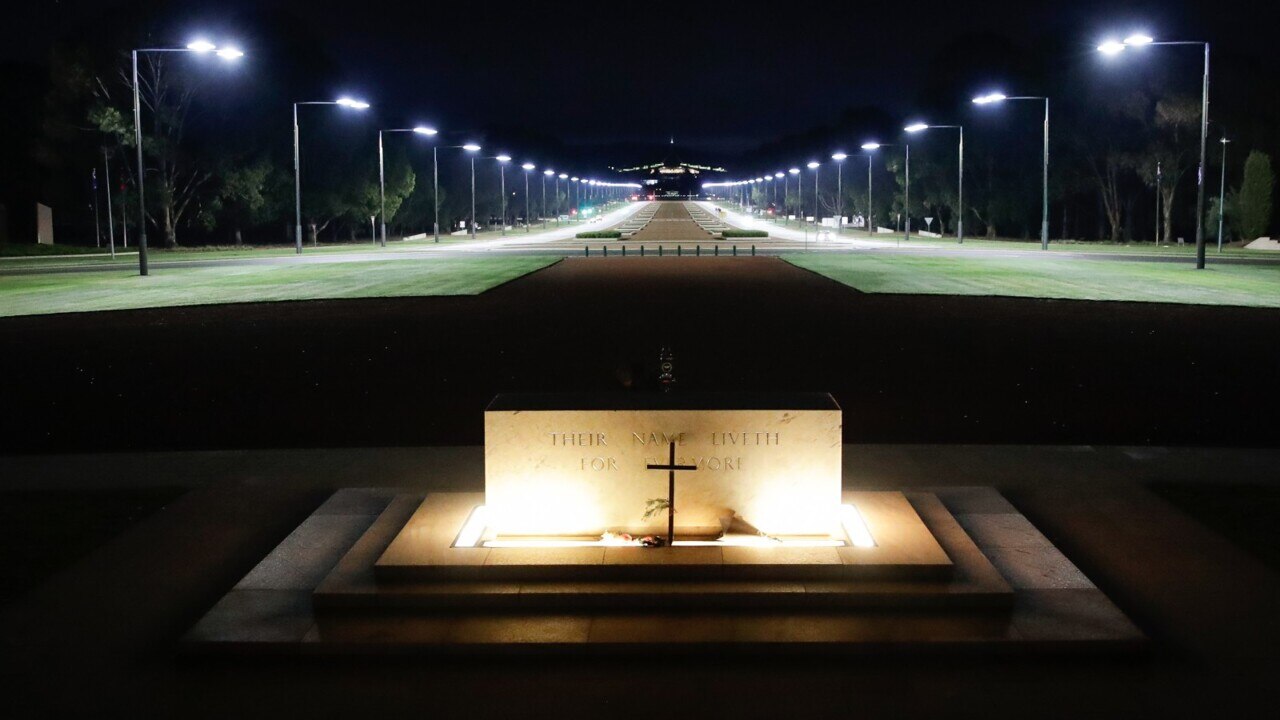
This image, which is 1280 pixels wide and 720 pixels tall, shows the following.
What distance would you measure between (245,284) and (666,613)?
119 feet

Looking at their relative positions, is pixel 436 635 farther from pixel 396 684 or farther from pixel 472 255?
pixel 472 255

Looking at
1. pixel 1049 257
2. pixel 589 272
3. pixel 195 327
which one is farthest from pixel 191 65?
pixel 195 327

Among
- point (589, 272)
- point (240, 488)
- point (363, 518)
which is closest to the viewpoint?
point (363, 518)

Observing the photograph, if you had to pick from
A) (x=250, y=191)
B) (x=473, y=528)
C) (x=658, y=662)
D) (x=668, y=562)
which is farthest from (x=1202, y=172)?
(x=250, y=191)

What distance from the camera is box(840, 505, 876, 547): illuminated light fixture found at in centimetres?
822

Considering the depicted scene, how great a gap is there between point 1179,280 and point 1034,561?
36.6m

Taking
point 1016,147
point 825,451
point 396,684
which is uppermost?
point 1016,147

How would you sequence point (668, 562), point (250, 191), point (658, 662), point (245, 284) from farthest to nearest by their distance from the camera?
point (250, 191) → point (245, 284) → point (668, 562) → point (658, 662)

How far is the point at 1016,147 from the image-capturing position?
99812 millimetres

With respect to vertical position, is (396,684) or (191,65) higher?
(191,65)

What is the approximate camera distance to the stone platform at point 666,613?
270 inches

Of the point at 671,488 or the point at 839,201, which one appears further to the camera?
the point at 839,201

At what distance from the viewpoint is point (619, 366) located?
870cm

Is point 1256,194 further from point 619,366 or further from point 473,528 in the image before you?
point 473,528
